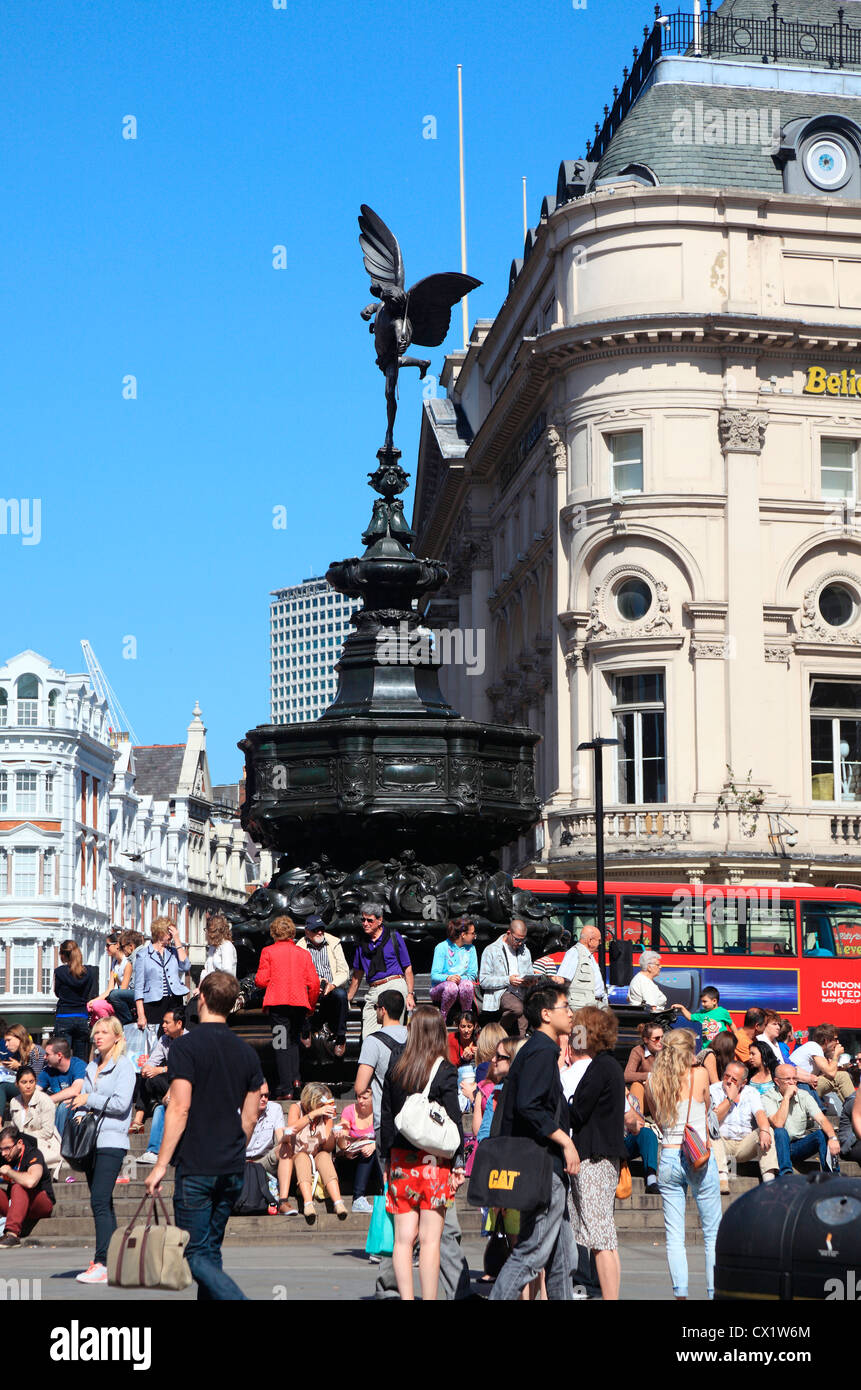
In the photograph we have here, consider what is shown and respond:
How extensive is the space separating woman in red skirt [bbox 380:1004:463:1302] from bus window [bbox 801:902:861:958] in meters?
24.4

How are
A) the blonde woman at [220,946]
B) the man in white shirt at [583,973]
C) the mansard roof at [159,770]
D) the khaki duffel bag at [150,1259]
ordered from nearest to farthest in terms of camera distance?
the khaki duffel bag at [150,1259]
the blonde woman at [220,946]
the man in white shirt at [583,973]
the mansard roof at [159,770]

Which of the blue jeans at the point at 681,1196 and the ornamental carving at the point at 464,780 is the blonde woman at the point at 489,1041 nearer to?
the blue jeans at the point at 681,1196

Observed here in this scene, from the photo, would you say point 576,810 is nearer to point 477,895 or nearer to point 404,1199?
point 477,895

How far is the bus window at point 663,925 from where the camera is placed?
35125mm

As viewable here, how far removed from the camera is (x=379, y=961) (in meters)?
16.6

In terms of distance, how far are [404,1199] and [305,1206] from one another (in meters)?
4.48

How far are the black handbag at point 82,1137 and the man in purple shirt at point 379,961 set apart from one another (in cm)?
327

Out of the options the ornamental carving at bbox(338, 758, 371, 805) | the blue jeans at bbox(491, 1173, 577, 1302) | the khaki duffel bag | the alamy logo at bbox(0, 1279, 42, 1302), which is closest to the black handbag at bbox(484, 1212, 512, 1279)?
the blue jeans at bbox(491, 1173, 577, 1302)

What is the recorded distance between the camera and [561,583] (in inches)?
1986

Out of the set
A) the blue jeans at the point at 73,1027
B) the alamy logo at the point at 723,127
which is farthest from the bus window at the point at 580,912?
the alamy logo at the point at 723,127

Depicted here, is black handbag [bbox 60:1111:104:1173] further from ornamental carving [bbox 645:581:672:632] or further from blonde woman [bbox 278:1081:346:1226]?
ornamental carving [bbox 645:581:672:632]

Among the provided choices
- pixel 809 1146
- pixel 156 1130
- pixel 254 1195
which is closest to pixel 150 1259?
pixel 254 1195
